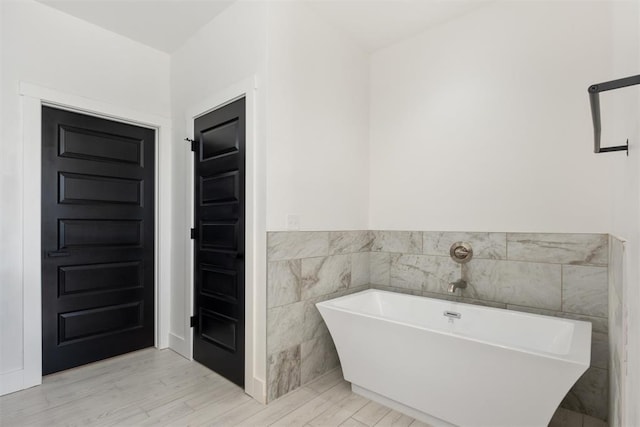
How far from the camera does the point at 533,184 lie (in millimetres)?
2279

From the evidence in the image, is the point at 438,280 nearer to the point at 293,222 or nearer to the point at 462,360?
the point at 462,360

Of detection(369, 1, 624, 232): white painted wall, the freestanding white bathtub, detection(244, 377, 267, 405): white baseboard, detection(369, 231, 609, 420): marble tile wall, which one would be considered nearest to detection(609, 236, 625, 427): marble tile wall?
the freestanding white bathtub

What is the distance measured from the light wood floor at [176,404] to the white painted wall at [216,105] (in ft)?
0.75

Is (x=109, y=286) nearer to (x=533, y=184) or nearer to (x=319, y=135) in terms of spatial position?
(x=319, y=135)

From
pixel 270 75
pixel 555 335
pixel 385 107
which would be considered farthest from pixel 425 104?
pixel 555 335

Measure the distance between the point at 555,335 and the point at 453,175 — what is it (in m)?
1.29

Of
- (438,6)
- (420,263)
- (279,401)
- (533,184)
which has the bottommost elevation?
(279,401)

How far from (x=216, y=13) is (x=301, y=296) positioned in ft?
7.73

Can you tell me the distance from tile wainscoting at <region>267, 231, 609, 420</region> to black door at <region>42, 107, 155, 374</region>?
1.59 meters

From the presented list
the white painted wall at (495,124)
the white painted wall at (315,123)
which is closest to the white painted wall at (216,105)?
the white painted wall at (315,123)

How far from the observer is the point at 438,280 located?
8.86 ft

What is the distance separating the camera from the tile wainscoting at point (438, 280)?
6.70 ft

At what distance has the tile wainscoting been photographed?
6.70 feet

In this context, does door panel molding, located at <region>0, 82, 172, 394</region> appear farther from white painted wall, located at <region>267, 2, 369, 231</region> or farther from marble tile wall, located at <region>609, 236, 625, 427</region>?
marble tile wall, located at <region>609, 236, 625, 427</region>
